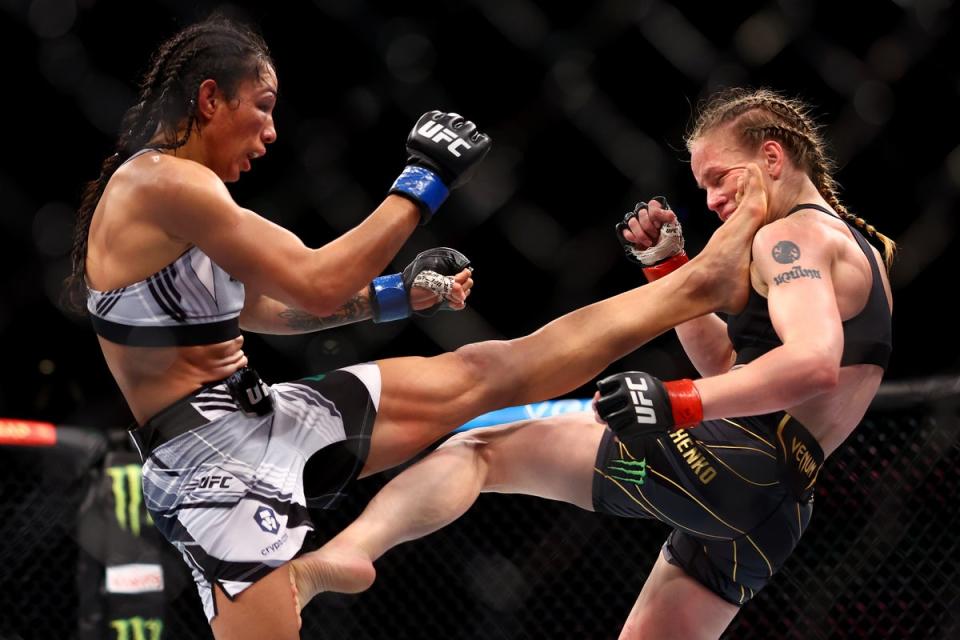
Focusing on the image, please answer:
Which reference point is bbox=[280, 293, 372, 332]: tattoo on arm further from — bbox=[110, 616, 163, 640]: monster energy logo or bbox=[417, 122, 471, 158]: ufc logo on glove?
bbox=[110, 616, 163, 640]: monster energy logo

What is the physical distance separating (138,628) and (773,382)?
6.76 feet

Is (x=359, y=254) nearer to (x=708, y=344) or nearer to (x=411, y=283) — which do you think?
(x=411, y=283)

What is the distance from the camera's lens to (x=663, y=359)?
4898mm

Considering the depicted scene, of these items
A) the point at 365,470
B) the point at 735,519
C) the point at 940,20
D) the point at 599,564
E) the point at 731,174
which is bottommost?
the point at 599,564

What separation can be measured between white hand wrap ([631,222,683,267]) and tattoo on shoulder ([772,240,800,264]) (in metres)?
0.44

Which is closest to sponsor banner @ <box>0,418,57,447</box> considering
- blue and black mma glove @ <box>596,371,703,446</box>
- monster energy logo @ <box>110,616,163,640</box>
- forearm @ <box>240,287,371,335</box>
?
monster energy logo @ <box>110,616,163,640</box>

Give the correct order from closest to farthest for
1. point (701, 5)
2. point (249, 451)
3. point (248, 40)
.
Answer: point (249, 451) → point (248, 40) → point (701, 5)

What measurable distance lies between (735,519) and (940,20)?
126 centimetres

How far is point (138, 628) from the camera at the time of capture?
2.98 metres

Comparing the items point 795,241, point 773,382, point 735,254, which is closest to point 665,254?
point 735,254

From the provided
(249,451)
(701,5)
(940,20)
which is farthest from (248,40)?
(701,5)

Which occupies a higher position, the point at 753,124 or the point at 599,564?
the point at 753,124

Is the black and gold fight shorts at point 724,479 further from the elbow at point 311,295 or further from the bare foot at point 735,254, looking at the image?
the elbow at point 311,295

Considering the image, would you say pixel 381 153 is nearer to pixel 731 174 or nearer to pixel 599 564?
pixel 599 564
